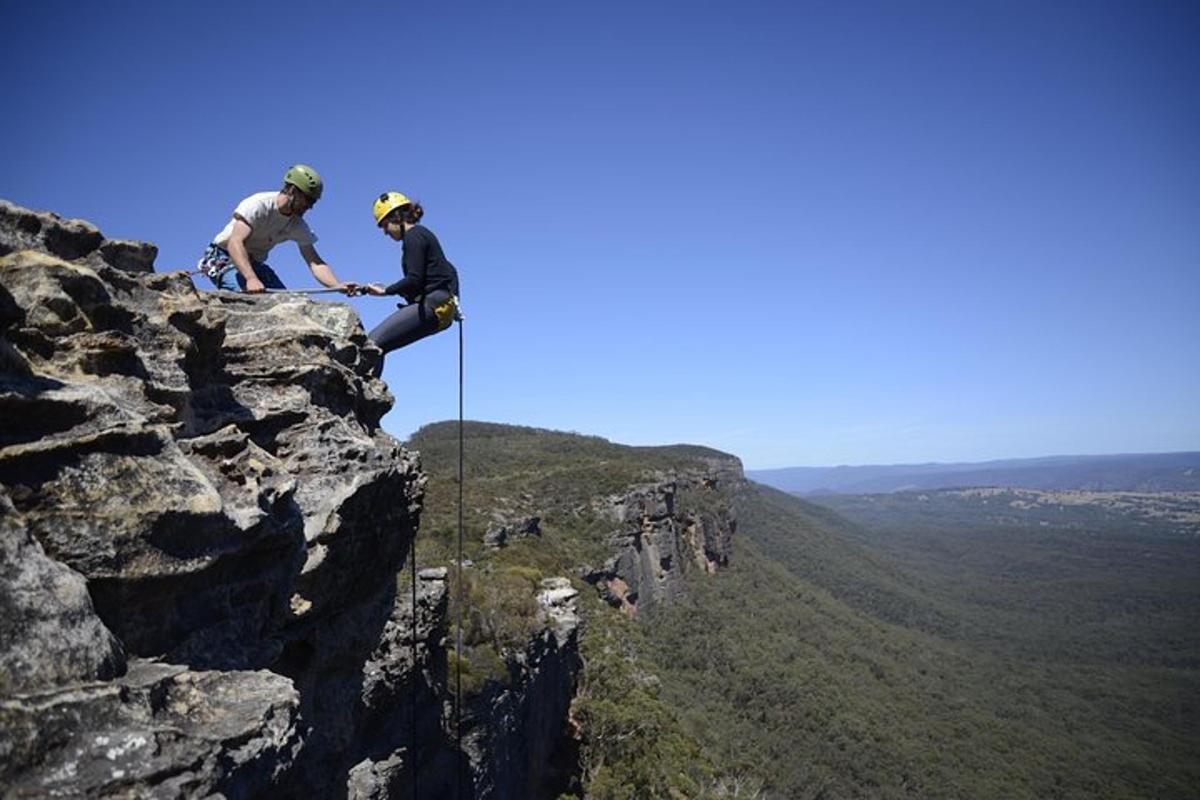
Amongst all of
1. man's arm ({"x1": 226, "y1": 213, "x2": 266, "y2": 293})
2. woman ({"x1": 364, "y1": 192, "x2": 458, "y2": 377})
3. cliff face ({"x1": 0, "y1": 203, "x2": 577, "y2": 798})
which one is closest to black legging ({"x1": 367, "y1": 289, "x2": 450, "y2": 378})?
woman ({"x1": 364, "y1": 192, "x2": 458, "y2": 377})

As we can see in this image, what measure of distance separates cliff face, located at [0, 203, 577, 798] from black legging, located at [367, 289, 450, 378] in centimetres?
31

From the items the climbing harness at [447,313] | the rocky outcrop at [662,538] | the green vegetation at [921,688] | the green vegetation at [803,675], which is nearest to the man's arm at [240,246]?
the climbing harness at [447,313]

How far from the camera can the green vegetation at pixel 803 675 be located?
3033cm

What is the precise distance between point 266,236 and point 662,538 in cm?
7221

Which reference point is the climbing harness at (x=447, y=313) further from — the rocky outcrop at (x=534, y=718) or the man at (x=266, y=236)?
the rocky outcrop at (x=534, y=718)

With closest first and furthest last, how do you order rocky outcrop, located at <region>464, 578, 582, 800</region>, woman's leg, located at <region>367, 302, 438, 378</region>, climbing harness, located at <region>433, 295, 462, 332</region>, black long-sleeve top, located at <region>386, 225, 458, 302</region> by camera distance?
black long-sleeve top, located at <region>386, 225, 458, 302</region> < climbing harness, located at <region>433, 295, 462, 332</region> < woman's leg, located at <region>367, 302, 438, 378</region> < rocky outcrop, located at <region>464, 578, 582, 800</region>

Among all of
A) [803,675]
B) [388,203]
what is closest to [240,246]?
[388,203]

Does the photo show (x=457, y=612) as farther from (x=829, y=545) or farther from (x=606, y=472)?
(x=829, y=545)

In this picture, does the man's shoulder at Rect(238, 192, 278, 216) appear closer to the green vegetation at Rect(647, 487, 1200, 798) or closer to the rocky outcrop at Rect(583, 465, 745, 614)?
the green vegetation at Rect(647, 487, 1200, 798)

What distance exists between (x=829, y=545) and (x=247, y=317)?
521 ft

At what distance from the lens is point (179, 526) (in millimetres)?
4316

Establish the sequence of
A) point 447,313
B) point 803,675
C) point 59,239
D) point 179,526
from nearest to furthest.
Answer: point 179,526, point 59,239, point 447,313, point 803,675

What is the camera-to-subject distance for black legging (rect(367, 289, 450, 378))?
781cm

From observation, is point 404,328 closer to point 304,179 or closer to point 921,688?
point 304,179
